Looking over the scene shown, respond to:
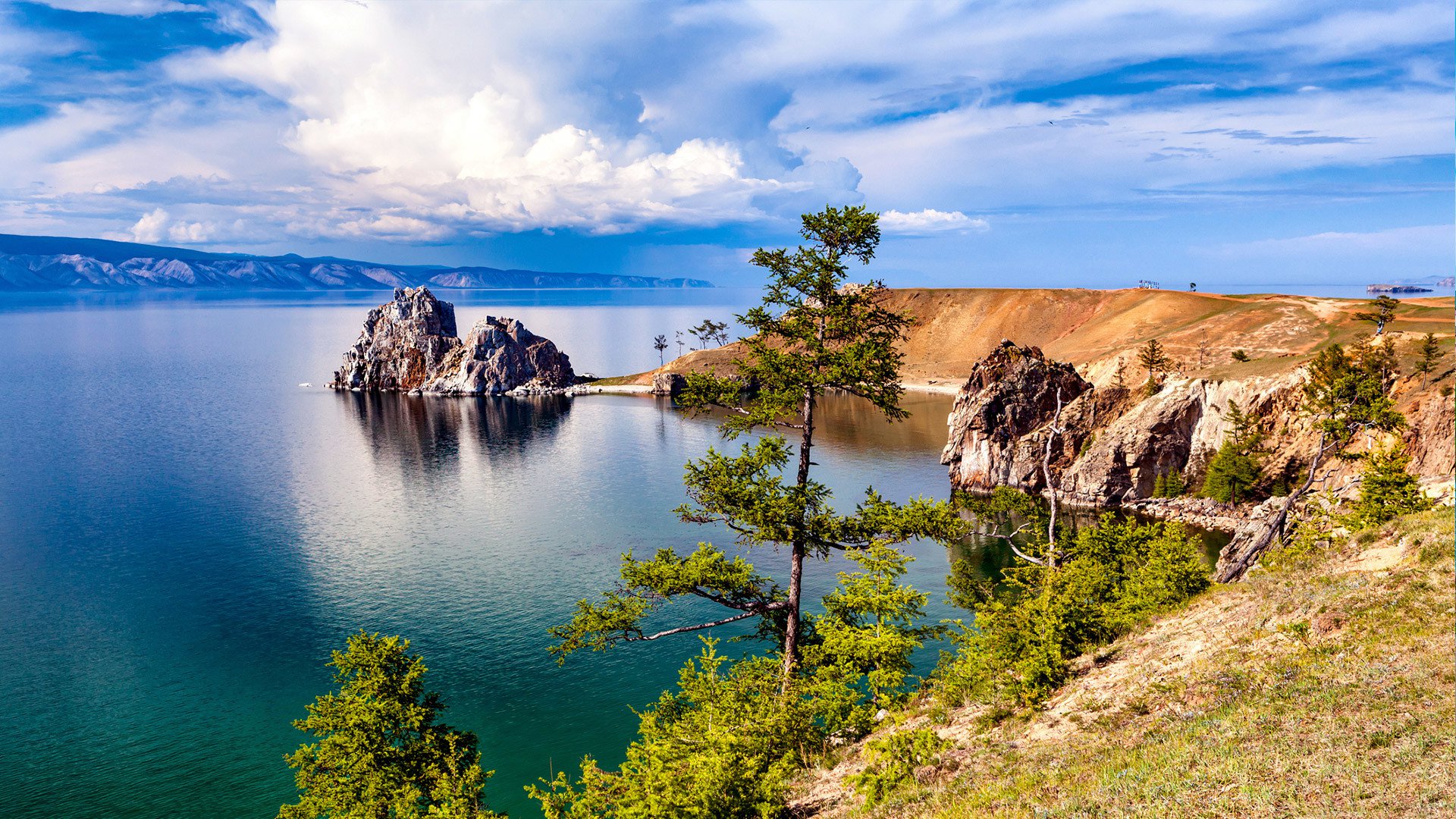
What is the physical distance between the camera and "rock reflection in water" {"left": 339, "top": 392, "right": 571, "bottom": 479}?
121812mm

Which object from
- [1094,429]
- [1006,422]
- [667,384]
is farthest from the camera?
[667,384]

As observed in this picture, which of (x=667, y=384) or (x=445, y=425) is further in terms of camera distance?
(x=667, y=384)


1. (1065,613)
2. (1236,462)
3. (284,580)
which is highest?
(1065,613)

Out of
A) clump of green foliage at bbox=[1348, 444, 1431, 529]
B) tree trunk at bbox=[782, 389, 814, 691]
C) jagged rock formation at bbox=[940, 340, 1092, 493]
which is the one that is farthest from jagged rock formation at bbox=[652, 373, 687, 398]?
tree trunk at bbox=[782, 389, 814, 691]

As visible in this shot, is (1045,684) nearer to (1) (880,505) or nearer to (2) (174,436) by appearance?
(1) (880,505)

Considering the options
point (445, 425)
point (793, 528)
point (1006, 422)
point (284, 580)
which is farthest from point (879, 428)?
point (793, 528)

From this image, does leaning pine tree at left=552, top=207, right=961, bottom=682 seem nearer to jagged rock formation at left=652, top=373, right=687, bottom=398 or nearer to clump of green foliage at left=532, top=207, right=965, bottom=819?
clump of green foliage at left=532, top=207, right=965, bottom=819

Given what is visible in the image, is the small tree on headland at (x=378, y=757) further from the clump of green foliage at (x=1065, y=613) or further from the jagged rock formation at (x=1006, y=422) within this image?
the jagged rock formation at (x=1006, y=422)

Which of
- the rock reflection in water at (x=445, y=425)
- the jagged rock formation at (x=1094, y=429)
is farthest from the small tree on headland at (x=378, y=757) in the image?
the rock reflection in water at (x=445, y=425)

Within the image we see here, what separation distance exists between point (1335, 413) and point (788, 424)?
58.2 meters

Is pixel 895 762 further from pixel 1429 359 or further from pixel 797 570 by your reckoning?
pixel 1429 359

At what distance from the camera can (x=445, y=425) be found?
153 meters

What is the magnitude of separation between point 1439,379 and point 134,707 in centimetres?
10861

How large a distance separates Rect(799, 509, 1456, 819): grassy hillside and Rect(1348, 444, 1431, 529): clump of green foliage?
549cm
